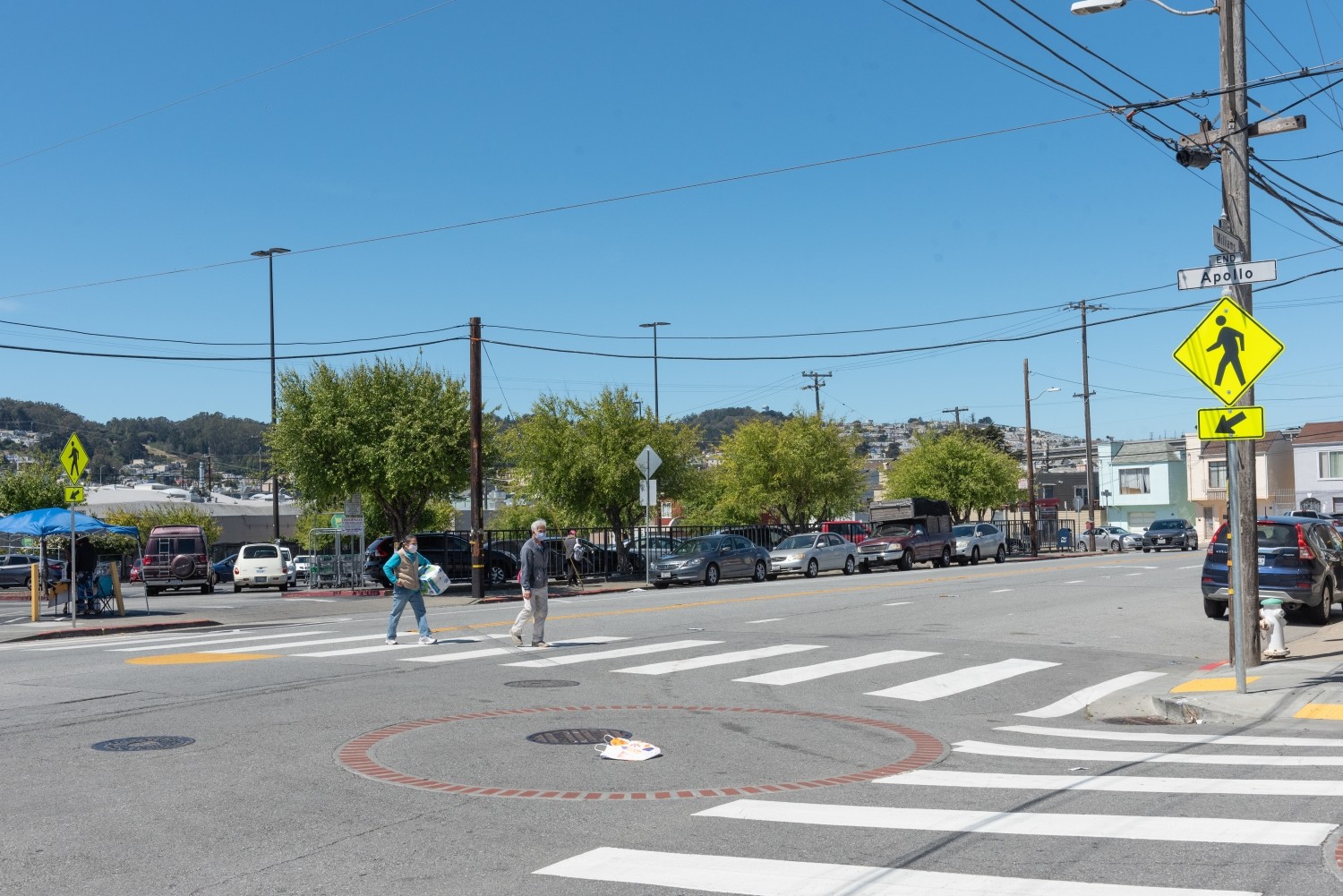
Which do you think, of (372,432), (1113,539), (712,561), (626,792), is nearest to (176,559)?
(372,432)

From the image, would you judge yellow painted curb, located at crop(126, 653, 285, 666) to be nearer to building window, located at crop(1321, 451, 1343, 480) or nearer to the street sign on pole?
the street sign on pole

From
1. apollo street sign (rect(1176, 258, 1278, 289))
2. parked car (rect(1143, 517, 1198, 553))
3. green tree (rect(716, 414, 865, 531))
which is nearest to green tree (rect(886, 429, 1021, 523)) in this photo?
parked car (rect(1143, 517, 1198, 553))

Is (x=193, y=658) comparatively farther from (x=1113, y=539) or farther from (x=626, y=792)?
(x=1113, y=539)

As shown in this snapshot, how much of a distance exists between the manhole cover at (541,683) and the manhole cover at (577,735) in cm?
276

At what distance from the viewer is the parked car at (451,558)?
3469cm

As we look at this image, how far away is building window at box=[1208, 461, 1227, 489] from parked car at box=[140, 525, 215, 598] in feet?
216

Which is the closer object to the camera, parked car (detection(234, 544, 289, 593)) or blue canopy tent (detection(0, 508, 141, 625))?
blue canopy tent (detection(0, 508, 141, 625))

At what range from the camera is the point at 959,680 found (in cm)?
1429

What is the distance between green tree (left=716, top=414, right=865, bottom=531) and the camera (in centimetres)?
5425

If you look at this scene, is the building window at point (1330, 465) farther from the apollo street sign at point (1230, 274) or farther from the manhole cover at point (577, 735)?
the manhole cover at point (577, 735)

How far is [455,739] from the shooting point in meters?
9.88

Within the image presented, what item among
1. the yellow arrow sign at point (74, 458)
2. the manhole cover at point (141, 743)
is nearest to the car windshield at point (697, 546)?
the yellow arrow sign at point (74, 458)

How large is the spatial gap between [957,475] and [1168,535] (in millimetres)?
10850

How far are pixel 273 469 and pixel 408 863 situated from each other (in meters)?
36.1
